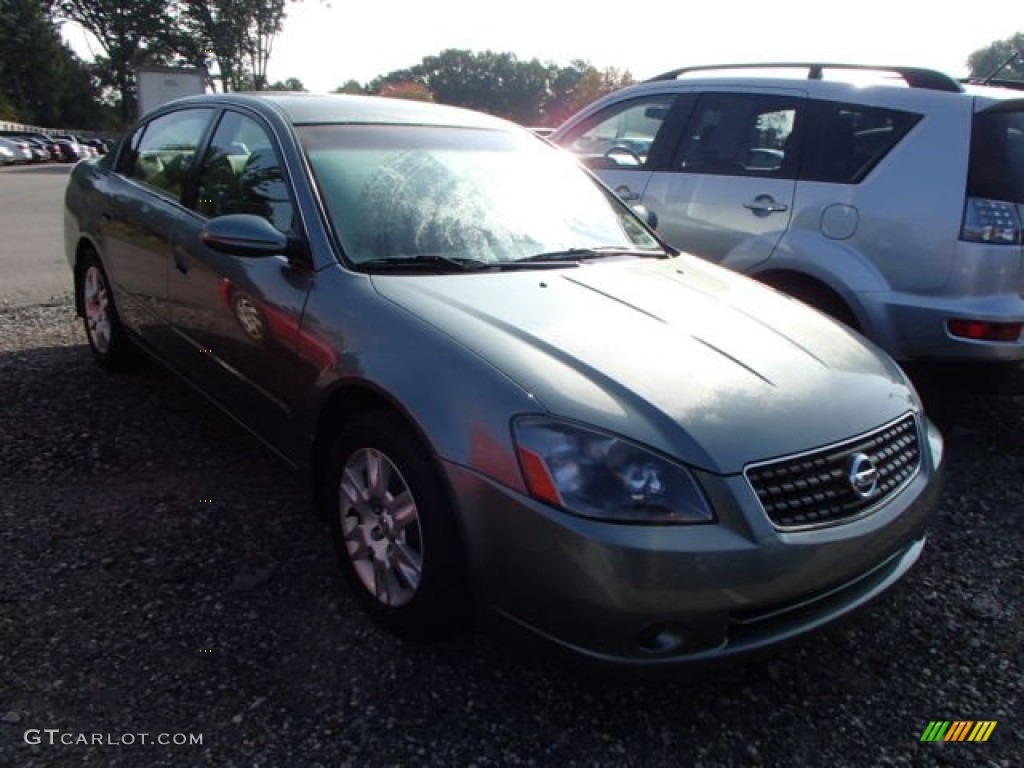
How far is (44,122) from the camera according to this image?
76.9 metres

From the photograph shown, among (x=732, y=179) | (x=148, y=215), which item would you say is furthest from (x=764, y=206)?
(x=148, y=215)

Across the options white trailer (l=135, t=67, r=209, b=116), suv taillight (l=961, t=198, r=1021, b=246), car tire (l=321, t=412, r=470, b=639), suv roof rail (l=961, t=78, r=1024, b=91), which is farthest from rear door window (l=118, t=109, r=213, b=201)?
white trailer (l=135, t=67, r=209, b=116)

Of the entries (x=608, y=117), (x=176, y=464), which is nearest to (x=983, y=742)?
(x=176, y=464)

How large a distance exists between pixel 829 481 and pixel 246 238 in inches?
77.3

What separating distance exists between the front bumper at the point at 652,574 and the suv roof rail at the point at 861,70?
2.87 meters

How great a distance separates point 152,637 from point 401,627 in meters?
0.77

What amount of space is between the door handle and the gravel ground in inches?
104

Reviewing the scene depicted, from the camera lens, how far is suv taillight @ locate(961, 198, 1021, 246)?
3670 mm

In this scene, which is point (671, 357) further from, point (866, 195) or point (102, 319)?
point (102, 319)

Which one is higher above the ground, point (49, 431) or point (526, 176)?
point (526, 176)

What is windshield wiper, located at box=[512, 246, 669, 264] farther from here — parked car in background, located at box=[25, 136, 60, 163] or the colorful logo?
parked car in background, located at box=[25, 136, 60, 163]

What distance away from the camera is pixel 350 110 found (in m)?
3.41

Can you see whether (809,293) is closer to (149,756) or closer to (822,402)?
(822,402)

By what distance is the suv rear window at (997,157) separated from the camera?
3.70 meters
